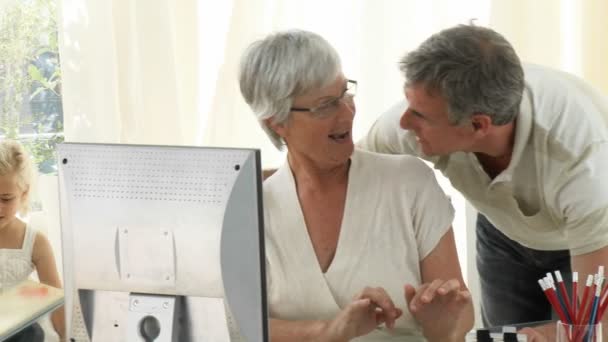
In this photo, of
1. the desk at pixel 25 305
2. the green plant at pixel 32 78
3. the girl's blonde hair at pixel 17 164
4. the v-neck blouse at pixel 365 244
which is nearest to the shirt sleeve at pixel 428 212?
the v-neck blouse at pixel 365 244

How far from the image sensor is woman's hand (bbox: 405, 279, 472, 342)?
153cm

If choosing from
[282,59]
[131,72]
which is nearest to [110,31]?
[131,72]

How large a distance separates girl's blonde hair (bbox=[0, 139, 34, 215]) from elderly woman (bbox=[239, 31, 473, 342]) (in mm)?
849

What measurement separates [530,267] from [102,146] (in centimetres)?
120

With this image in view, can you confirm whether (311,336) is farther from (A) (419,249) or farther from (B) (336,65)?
(B) (336,65)

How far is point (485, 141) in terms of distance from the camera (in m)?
1.74

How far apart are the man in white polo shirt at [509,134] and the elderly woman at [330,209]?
4.8 inches

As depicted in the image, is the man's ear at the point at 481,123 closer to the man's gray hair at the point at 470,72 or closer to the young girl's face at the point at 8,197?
the man's gray hair at the point at 470,72

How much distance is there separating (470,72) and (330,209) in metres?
0.40

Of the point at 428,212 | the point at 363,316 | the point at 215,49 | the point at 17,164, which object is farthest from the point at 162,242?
the point at 215,49

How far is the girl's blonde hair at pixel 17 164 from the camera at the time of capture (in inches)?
90.7

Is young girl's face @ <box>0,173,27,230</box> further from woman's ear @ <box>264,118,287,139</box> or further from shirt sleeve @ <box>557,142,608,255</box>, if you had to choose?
shirt sleeve @ <box>557,142,608,255</box>

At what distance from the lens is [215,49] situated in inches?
103

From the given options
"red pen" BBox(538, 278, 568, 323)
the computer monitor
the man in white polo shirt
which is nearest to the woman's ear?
the man in white polo shirt
